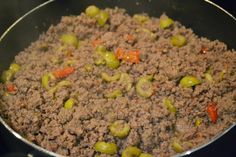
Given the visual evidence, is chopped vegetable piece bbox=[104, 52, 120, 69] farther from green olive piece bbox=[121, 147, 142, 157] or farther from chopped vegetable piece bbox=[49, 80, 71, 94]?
green olive piece bbox=[121, 147, 142, 157]

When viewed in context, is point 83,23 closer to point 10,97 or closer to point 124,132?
point 10,97

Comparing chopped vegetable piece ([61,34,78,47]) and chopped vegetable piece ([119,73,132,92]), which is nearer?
chopped vegetable piece ([119,73,132,92])

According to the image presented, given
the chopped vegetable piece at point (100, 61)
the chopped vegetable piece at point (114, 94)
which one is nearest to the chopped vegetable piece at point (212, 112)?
the chopped vegetable piece at point (114, 94)

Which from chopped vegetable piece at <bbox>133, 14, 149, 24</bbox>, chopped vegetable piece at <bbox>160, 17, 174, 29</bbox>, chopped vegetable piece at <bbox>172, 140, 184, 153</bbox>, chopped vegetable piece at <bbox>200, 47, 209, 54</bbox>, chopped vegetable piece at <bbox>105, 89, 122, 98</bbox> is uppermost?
chopped vegetable piece at <bbox>133, 14, 149, 24</bbox>

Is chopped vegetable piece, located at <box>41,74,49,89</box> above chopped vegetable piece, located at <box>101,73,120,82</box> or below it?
below

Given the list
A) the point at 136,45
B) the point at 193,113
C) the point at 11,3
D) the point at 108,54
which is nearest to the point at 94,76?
the point at 108,54

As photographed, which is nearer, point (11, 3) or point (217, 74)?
point (217, 74)

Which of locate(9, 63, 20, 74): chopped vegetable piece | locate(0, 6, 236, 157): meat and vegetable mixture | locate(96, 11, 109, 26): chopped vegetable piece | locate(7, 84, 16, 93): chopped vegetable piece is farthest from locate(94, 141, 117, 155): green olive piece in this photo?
locate(96, 11, 109, 26): chopped vegetable piece
